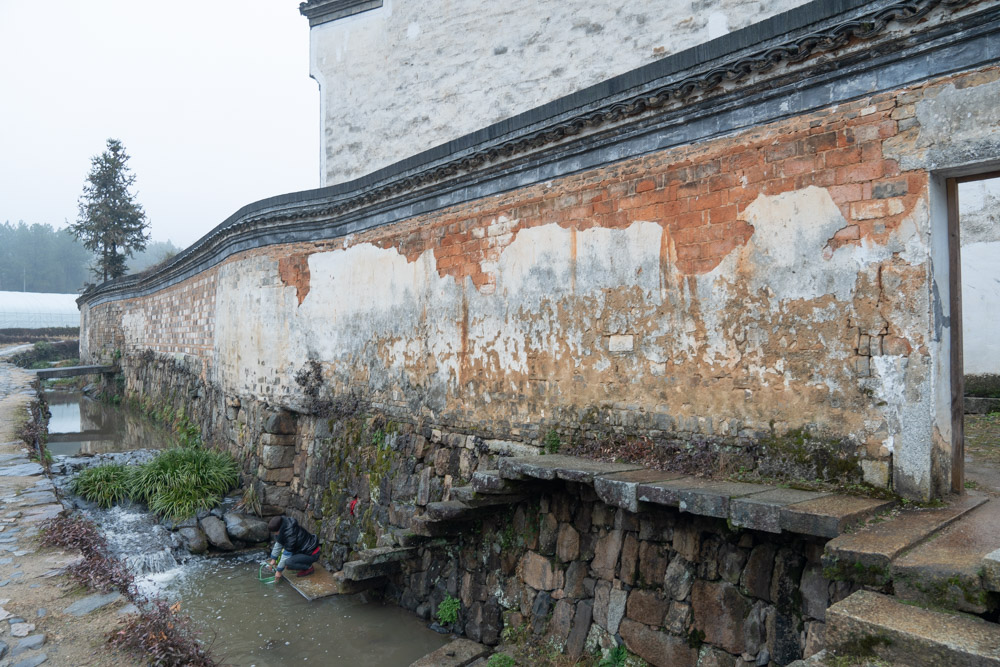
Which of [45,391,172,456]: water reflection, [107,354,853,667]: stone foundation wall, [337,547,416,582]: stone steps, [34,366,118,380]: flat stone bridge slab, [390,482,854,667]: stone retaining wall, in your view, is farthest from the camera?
[34,366,118,380]: flat stone bridge slab

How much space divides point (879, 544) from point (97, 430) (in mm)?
19064

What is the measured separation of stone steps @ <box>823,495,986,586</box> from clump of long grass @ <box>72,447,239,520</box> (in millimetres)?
8847

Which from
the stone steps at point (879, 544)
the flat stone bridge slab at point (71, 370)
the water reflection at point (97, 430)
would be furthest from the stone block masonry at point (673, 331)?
the flat stone bridge slab at point (71, 370)

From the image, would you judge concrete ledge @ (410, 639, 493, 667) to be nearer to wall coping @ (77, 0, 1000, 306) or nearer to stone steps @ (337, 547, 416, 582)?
stone steps @ (337, 547, 416, 582)

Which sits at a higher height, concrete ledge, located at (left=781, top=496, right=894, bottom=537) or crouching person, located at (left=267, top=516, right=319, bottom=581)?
concrete ledge, located at (left=781, top=496, right=894, bottom=537)

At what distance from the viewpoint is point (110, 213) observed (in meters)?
27.9

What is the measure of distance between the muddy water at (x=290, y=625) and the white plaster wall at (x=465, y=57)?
7617mm

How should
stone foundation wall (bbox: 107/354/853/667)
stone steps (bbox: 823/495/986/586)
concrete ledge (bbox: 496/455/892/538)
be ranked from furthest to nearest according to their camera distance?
stone foundation wall (bbox: 107/354/853/667) → concrete ledge (bbox: 496/455/892/538) → stone steps (bbox: 823/495/986/586)

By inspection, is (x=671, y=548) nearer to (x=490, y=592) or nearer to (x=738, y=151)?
(x=490, y=592)

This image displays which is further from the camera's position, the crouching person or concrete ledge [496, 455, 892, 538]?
the crouching person

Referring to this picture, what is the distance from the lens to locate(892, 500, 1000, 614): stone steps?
8.70ft

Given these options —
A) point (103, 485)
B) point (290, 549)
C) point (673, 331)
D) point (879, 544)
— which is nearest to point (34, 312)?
point (103, 485)

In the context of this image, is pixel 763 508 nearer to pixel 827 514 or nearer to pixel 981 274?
pixel 827 514

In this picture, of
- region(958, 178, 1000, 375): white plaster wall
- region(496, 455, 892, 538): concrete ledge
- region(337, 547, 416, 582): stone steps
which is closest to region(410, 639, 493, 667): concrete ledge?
region(337, 547, 416, 582): stone steps
